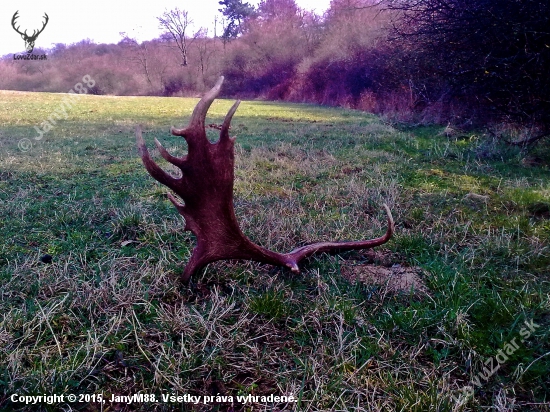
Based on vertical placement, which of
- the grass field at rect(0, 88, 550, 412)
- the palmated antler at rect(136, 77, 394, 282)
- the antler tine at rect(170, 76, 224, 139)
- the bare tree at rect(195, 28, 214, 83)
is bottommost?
the grass field at rect(0, 88, 550, 412)

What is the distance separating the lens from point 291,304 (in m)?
2.47

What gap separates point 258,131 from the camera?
1131cm

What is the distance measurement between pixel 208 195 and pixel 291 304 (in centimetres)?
81

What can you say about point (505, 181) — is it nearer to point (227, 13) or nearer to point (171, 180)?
point (171, 180)

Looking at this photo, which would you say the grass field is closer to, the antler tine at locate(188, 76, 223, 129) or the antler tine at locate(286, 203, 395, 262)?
the antler tine at locate(286, 203, 395, 262)

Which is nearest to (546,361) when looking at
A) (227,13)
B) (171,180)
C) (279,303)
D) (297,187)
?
(279,303)

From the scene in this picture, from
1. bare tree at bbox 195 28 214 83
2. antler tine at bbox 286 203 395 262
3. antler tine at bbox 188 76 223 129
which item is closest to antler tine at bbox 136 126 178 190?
antler tine at bbox 188 76 223 129

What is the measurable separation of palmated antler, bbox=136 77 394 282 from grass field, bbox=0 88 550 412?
0.19 meters

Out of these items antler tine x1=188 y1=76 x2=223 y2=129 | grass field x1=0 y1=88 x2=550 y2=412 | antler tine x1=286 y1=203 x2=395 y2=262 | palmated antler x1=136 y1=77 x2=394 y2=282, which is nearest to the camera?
grass field x1=0 y1=88 x2=550 y2=412

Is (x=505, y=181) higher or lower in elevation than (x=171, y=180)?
lower

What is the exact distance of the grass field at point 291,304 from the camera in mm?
1875

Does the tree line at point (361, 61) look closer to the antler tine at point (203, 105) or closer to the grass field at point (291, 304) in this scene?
the grass field at point (291, 304)

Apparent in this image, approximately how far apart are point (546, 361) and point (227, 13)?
44832 millimetres

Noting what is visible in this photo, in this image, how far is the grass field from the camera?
6.15ft
